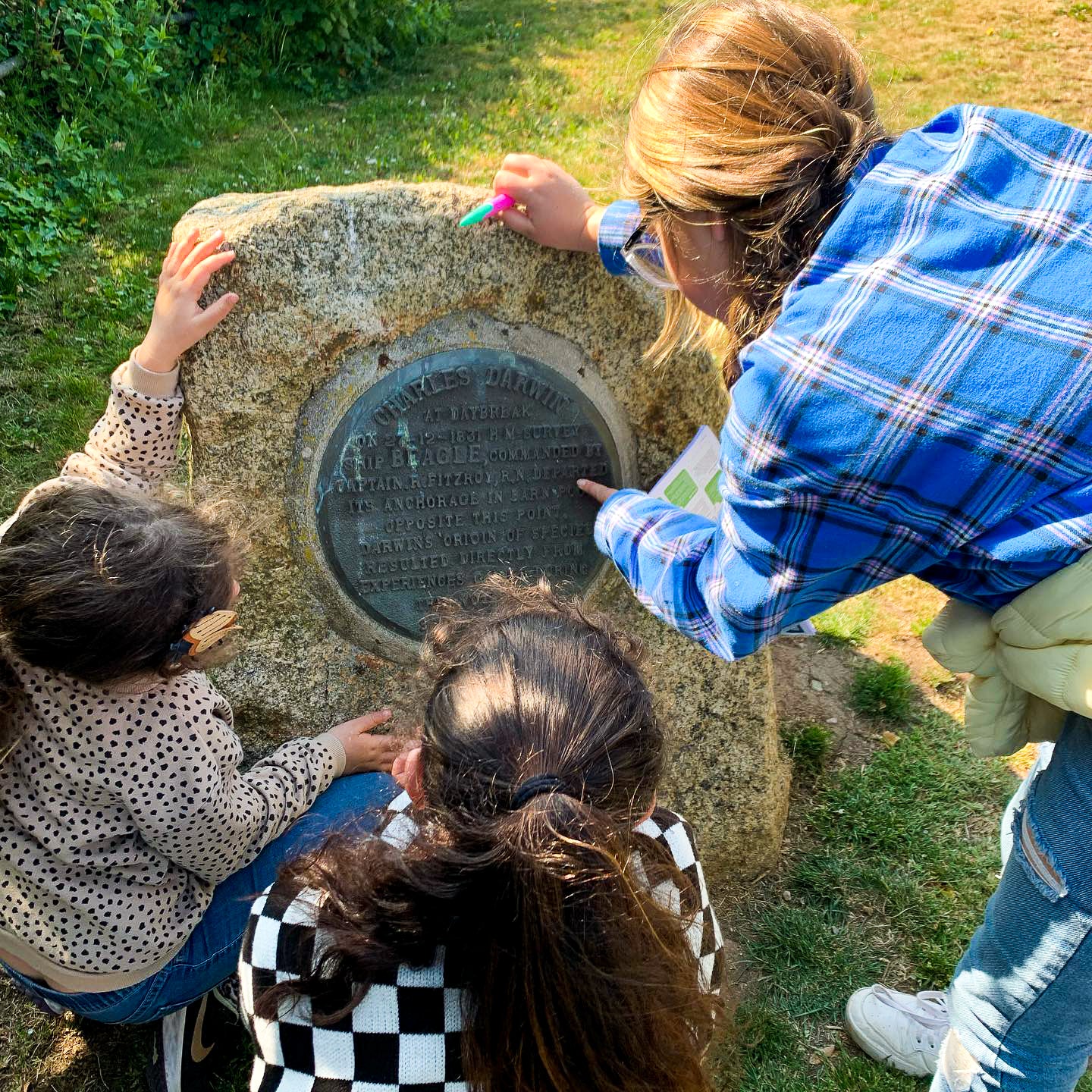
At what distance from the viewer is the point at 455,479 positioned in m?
2.07

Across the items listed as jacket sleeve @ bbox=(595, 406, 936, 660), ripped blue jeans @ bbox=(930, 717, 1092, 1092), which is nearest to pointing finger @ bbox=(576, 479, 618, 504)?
jacket sleeve @ bbox=(595, 406, 936, 660)

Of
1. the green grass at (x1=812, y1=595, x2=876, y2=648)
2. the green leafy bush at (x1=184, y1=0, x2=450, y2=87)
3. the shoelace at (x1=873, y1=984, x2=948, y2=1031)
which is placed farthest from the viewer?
the green leafy bush at (x1=184, y1=0, x2=450, y2=87)

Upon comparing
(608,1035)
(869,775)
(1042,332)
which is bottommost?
(869,775)

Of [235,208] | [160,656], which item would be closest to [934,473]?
[160,656]

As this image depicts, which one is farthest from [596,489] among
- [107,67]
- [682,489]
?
[107,67]

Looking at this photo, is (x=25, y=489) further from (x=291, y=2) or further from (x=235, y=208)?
(x=291, y=2)

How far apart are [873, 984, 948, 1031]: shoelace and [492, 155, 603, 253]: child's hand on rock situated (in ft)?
5.62

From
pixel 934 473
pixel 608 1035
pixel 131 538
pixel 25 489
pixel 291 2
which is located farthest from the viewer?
pixel 291 2

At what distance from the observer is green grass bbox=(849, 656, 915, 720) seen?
282 cm

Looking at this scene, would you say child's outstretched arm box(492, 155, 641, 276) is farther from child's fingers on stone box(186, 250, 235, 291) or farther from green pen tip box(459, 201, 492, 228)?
child's fingers on stone box(186, 250, 235, 291)

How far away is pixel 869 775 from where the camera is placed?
2629mm

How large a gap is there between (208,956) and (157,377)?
108 centimetres

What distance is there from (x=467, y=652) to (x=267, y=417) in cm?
97

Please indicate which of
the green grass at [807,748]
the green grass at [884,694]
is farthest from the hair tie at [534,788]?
the green grass at [884,694]
